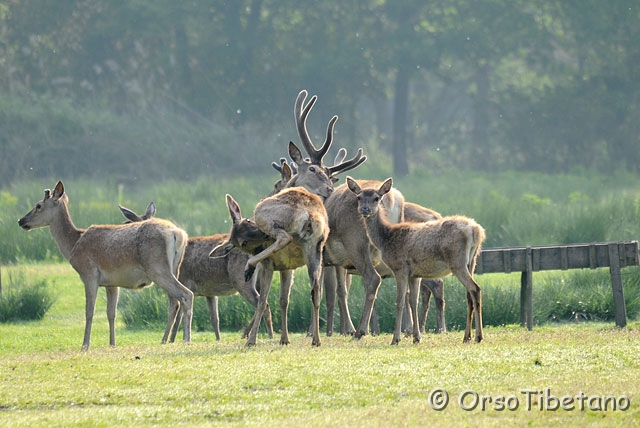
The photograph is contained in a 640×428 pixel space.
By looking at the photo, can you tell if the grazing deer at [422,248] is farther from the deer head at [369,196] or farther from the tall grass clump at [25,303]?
the tall grass clump at [25,303]

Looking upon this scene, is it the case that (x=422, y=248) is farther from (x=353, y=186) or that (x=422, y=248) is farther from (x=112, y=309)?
(x=112, y=309)

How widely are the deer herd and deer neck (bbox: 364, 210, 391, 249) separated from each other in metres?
0.01

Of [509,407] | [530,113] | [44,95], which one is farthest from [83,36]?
[509,407]

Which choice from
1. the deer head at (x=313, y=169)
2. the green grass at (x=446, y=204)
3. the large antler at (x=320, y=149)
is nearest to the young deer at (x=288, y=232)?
the deer head at (x=313, y=169)

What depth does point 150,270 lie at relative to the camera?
1437 centimetres

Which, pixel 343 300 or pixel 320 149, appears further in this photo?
pixel 320 149

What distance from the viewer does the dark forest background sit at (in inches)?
1866

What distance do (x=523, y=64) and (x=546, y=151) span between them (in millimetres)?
5163

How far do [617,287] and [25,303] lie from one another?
30.1ft

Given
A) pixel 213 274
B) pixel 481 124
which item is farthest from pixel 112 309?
pixel 481 124

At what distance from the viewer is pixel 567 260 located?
49.1ft

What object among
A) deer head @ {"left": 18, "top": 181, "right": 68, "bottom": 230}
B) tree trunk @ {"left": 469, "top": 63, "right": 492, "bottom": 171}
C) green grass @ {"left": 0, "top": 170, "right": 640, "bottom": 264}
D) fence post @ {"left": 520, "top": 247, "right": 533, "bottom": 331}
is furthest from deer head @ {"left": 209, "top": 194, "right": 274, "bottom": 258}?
tree trunk @ {"left": 469, "top": 63, "right": 492, "bottom": 171}

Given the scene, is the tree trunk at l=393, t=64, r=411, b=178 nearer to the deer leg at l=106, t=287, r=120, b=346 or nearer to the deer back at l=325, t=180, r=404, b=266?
the deer leg at l=106, t=287, r=120, b=346

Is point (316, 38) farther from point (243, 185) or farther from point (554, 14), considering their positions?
point (243, 185)
